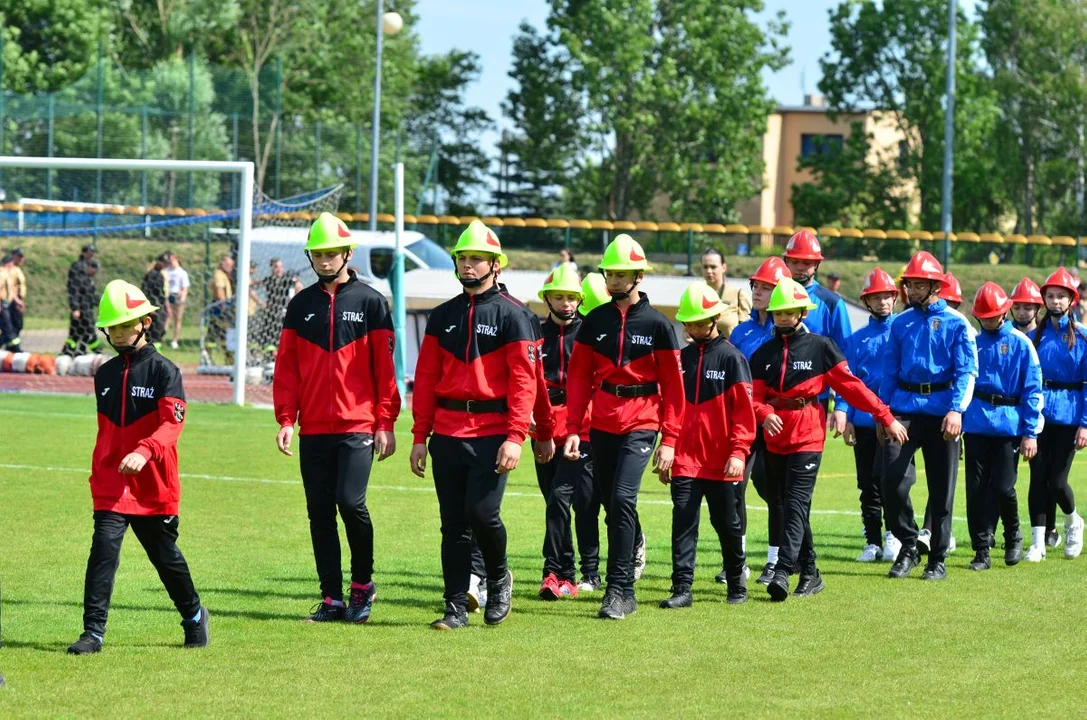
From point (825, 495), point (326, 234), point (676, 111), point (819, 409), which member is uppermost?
point (676, 111)

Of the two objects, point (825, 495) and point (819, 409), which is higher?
point (819, 409)

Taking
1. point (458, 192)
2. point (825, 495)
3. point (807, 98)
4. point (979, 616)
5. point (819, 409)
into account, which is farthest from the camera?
point (807, 98)

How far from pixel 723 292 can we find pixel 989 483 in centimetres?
347

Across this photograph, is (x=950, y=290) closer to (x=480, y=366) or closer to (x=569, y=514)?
(x=569, y=514)

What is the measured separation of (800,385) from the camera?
10414mm

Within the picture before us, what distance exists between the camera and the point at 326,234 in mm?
9133

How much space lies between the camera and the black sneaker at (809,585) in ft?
34.1

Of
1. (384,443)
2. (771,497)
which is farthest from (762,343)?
(384,443)

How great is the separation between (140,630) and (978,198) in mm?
56294

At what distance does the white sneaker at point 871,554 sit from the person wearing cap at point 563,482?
7.66ft

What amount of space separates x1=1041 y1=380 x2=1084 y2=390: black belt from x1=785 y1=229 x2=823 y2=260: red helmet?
2.07 metres

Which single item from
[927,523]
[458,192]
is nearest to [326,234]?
[927,523]

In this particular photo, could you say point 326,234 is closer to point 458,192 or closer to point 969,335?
point 969,335

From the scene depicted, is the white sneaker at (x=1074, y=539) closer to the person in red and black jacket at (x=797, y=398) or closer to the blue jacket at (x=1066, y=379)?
the blue jacket at (x=1066, y=379)
